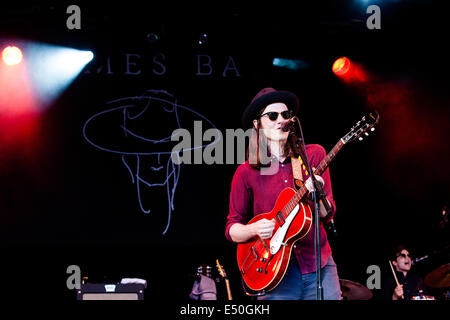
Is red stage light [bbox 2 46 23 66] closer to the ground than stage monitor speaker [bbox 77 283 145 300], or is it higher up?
higher up

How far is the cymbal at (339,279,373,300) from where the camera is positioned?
5.93 meters

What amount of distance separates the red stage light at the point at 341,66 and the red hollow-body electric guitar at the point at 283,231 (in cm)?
383

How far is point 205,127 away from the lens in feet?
22.4

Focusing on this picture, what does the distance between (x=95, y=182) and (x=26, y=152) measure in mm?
958

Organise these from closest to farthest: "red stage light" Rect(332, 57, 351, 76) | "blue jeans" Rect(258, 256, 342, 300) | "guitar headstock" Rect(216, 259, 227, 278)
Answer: "blue jeans" Rect(258, 256, 342, 300) → "guitar headstock" Rect(216, 259, 227, 278) → "red stage light" Rect(332, 57, 351, 76)

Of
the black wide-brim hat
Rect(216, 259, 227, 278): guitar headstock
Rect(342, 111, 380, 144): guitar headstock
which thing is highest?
the black wide-brim hat

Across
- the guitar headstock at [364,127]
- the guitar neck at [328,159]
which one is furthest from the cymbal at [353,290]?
the guitar headstock at [364,127]

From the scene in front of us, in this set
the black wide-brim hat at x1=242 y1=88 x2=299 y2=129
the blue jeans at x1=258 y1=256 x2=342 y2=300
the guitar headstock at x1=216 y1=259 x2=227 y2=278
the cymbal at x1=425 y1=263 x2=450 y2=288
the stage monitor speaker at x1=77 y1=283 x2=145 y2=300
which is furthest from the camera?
the cymbal at x1=425 y1=263 x2=450 y2=288

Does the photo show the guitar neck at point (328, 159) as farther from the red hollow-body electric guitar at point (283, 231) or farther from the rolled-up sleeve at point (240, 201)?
the rolled-up sleeve at point (240, 201)

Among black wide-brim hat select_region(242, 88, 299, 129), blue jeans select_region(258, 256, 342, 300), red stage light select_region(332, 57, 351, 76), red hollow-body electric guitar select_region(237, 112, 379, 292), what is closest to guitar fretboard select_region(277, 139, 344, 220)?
red hollow-body electric guitar select_region(237, 112, 379, 292)

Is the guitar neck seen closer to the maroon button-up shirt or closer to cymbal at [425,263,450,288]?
the maroon button-up shirt

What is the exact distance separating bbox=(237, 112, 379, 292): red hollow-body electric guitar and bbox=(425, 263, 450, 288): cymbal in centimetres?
356

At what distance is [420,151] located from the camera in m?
6.99

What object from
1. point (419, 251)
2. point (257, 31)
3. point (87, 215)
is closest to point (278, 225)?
point (87, 215)
